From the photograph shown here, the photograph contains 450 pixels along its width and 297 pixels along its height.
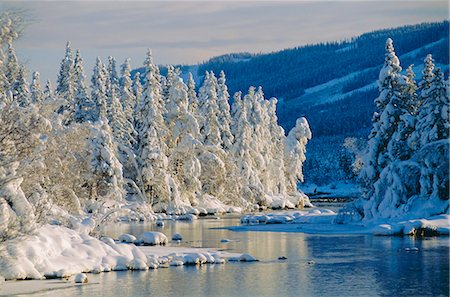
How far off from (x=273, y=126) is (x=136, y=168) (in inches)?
1241

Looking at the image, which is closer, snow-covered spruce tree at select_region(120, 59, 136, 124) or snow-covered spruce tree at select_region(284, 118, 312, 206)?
snow-covered spruce tree at select_region(120, 59, 136, 124)

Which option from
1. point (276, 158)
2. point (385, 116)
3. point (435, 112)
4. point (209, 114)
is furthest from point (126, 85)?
point (435, 112)

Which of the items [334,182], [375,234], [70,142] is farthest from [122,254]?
[334,182]

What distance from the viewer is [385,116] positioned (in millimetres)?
49375

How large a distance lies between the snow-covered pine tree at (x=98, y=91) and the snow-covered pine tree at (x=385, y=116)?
1167 inches

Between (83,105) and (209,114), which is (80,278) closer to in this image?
(83,105)

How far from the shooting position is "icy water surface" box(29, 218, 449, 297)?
78.4 ft

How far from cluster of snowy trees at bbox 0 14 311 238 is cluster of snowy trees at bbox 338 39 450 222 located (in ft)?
56.7

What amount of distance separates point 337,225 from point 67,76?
4079 centimetres

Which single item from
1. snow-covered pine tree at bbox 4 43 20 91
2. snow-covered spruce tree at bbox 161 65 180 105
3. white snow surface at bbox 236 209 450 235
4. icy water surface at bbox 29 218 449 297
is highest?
snow-covered spruce tree at bbox 161 65 180 105

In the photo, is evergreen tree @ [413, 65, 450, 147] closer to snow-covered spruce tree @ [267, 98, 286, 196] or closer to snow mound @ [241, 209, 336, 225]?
snow mound @ [241, 209, 336, 225]

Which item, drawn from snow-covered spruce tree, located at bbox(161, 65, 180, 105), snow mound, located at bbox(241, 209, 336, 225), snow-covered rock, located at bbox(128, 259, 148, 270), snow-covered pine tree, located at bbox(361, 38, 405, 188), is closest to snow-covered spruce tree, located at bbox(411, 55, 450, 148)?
snow-covered pine tree, located at bbox(361, 38, 405, 188)

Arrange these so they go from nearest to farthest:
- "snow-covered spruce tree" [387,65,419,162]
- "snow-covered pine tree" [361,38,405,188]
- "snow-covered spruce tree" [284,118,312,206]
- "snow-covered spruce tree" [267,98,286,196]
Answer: "snow-covered spruce tree" [387,65,419,162] → "snow-covered pine tree" [361,38,405,188] → "snow-covered spruce tree" [267,98,286,196] → "snow-covered spruce tree" [284,118,312,206]

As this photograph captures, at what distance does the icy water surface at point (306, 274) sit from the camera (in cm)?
2391
